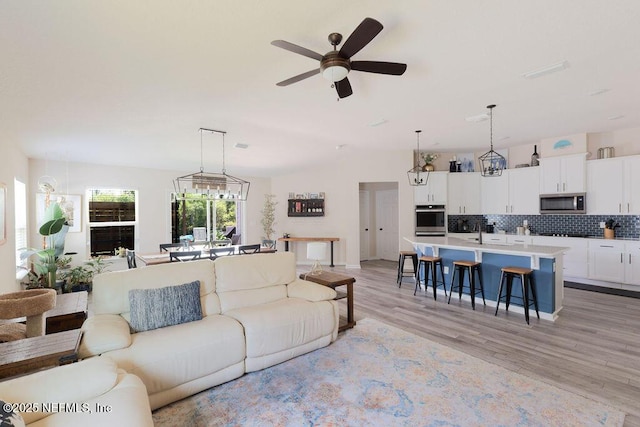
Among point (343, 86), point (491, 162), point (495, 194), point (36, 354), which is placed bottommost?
point (36, 354)

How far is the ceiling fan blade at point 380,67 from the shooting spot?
235 cm

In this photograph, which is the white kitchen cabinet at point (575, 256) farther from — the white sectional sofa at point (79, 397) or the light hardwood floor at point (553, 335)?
the white sectional sofa at point (79, 397)

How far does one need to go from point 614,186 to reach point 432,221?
3186 mm

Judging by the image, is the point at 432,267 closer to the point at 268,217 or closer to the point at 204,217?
the point at 268,217

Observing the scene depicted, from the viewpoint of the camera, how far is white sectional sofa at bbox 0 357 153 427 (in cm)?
140

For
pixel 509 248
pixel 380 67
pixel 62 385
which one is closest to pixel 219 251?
pixel 62 385

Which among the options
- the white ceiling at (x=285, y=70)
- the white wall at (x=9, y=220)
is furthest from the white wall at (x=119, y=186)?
the white wall at (x=9, y=220)

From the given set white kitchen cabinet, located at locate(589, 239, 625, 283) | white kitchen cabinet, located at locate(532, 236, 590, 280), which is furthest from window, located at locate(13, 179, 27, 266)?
white kitchen cabinet, located at locate(589, 239, 625, 283)

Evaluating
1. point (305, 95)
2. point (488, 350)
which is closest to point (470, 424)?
point (488, 350)

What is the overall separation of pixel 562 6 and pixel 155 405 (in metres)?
4.02

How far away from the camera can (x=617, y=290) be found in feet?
16.9

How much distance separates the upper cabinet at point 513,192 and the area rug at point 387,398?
15.6 feet

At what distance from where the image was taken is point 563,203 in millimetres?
5812

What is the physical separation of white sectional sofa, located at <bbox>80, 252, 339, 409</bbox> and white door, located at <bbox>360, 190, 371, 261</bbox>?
17.6ft
